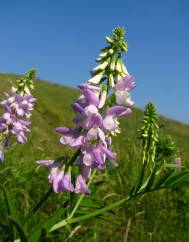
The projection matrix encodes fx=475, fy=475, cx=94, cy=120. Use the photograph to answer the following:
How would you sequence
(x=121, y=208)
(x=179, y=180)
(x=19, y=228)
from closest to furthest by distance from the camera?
(x=19, y=228), (x=179, y=180), (x=121, y=208)

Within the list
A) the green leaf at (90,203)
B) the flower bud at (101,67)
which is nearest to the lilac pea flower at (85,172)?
the green leaf at (90,203)

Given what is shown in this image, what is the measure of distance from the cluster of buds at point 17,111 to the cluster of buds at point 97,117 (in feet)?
5.27

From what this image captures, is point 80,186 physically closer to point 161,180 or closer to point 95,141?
point 95,141

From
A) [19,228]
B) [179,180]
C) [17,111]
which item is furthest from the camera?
[17,111]

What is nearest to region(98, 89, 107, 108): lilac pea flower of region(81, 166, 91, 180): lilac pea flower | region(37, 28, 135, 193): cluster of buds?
region(37, 28, 135, 193): cluster of buds

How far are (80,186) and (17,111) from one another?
1857 mm

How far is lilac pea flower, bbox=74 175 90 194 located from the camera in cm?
242

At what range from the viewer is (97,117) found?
89.4 inches

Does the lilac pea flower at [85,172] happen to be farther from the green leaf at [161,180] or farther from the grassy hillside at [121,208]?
the grassy hillside at [121,208]

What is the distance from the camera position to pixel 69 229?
457cm

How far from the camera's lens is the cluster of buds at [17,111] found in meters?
4.04

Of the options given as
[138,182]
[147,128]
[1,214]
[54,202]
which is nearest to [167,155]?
[147,128]

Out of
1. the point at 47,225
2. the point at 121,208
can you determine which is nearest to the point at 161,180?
the point at 47,225

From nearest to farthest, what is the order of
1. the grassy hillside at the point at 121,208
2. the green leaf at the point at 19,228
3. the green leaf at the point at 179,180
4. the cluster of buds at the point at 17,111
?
the green leaf at the point at 19,228 < the green leaf at the point at 179,180 < the cluster of buds at the point at 17,111 < the grassy hillside at the point at 121,208
